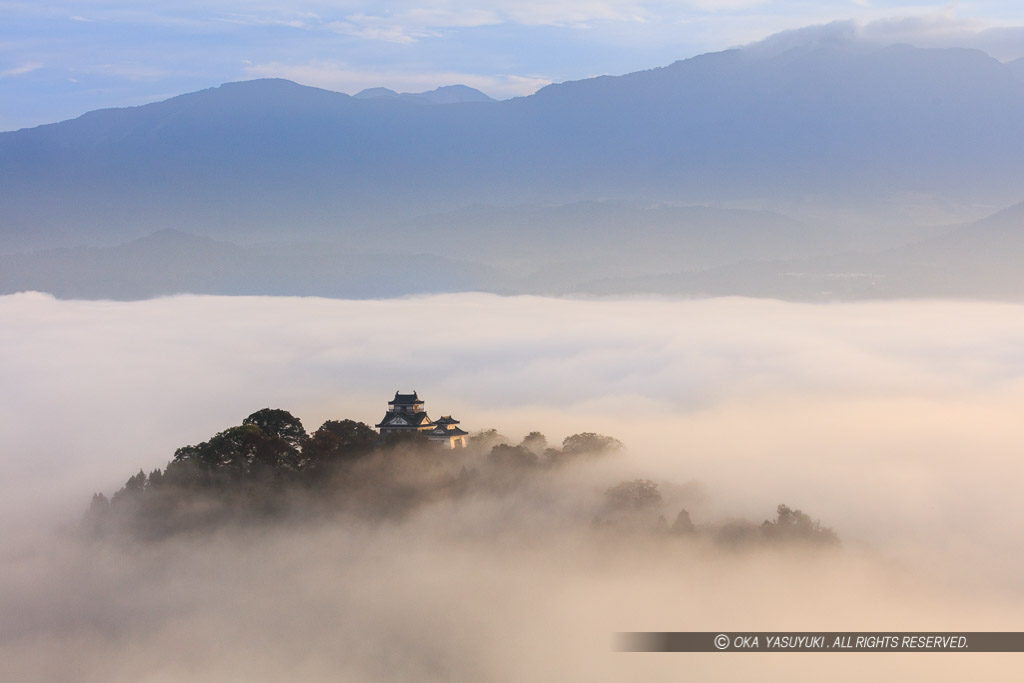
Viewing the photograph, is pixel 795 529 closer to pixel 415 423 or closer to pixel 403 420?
pixel 415 423

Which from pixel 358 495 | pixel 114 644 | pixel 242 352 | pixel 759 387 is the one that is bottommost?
pixel 114 644

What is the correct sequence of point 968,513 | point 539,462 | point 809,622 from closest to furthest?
1. point 809,622
2. point 539,462
3. point 968,513

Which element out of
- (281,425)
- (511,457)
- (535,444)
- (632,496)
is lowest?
(632,496)

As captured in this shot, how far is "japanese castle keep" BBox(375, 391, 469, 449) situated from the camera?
67250mm

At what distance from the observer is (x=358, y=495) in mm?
61562

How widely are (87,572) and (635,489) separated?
83.4 ft

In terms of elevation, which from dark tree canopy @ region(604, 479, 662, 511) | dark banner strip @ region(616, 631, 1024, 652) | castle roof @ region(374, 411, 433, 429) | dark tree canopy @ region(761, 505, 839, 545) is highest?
castle roof @ region(374, 411, 433, 429)

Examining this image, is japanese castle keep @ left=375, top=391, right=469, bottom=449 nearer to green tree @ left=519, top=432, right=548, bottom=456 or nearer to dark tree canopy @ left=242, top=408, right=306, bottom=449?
green tree @ left=519, top=432, right=548, bottom=456

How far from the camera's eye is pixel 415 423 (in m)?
67.3

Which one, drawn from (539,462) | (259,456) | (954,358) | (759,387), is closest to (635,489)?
(539,462)

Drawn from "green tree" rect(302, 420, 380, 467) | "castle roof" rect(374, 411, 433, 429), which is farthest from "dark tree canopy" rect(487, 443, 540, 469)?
"green tree" rect(302, 420, 380, 467)

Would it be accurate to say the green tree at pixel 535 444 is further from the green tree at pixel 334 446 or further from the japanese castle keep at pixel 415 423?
the green tree at pixel 334 446

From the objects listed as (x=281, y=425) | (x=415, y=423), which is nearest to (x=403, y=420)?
(x=415, y=423)

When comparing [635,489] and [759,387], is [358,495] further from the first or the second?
[759,387]
